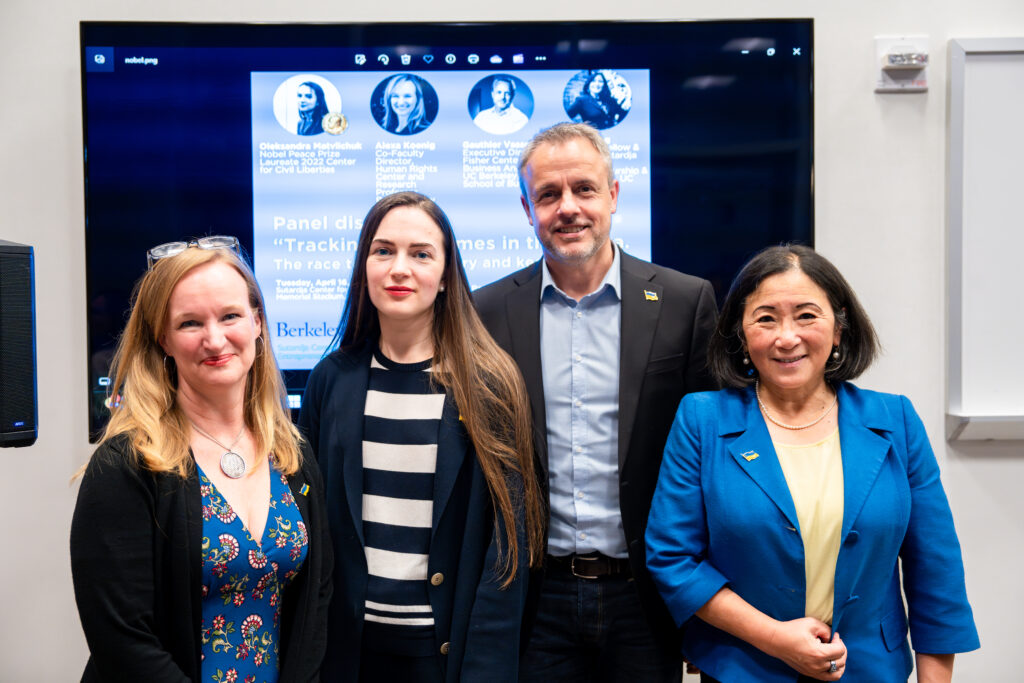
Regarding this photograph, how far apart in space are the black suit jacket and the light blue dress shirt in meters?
0.04

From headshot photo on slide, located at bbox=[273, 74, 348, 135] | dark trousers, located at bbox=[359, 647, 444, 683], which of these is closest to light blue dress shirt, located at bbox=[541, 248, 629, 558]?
dark trousers, located at bbox=[359, 647, 444, 683]

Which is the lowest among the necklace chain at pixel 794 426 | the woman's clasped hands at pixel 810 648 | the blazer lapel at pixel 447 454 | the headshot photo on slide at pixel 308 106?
the woman's clasped hands at pixel 810 648

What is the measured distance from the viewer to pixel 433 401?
1.72m

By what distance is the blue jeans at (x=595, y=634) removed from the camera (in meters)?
1.83

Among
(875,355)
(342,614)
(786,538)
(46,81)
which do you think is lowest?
(342,614)

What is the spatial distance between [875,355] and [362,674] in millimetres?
1446

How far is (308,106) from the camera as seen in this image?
9.01 ft

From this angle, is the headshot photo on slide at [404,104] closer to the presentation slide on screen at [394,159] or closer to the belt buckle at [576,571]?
the presentation slide on screen at [394,159]

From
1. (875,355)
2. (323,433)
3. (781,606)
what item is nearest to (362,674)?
(323,433)

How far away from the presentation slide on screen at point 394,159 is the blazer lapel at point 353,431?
1105 mm

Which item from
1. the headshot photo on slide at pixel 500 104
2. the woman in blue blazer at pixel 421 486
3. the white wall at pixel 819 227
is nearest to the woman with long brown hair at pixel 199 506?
the woman in blue blazer at pixel 421 486

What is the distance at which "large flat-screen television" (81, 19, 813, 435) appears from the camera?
8.94 feet

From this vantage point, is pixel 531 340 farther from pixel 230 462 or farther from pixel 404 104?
pixel 404 104

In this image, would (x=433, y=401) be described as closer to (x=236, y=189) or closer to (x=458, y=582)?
(x=458, y=582)
